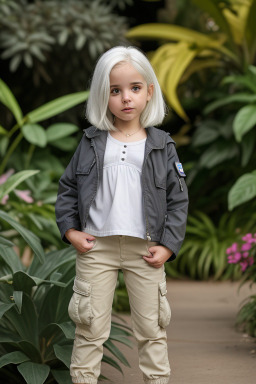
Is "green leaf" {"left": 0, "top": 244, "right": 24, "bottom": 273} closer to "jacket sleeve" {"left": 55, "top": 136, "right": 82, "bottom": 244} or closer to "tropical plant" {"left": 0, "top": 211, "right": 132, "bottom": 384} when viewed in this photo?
"tropical plant" {"left": 0, "top": 211, "right": 132, "bottom": 384}

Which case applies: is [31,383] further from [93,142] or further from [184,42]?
[184,42]

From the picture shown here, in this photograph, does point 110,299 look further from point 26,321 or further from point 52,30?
point 52,30

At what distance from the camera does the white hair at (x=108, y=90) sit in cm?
232

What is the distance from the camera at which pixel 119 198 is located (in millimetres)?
2295

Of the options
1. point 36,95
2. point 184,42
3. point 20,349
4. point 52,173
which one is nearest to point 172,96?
point 184,42

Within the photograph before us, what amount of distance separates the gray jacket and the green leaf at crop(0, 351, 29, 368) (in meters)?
0.51

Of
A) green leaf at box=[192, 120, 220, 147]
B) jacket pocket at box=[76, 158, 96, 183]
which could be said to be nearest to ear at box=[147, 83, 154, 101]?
jacket pocket at box=[76, 158, 96, 183]

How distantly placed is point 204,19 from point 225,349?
16.6 feet

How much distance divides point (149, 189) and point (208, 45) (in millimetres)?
3895

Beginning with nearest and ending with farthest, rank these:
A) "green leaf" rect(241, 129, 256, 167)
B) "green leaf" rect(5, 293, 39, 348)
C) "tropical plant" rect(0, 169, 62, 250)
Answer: "green leaf" rect(5, 293, 39, 348) < "tropical plant" rect(0, 169, 62, 250) < "green leaf" rect(241, 129, 256, 167)

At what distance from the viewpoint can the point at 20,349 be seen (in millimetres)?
2721

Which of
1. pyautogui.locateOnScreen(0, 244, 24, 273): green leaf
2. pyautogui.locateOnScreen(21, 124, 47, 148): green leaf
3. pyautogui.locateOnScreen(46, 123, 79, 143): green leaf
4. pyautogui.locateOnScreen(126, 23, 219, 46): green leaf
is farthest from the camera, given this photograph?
pyautogui.locateOnScreen(126, 23, 219, 46): green leaf

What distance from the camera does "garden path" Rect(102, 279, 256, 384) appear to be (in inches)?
112

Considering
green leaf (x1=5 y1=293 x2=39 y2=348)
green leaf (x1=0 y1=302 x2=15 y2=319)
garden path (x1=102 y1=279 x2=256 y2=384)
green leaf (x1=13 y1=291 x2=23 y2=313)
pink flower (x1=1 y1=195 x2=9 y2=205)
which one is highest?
pink flower (x1=1 y1=195 x2=9 y2=205)
